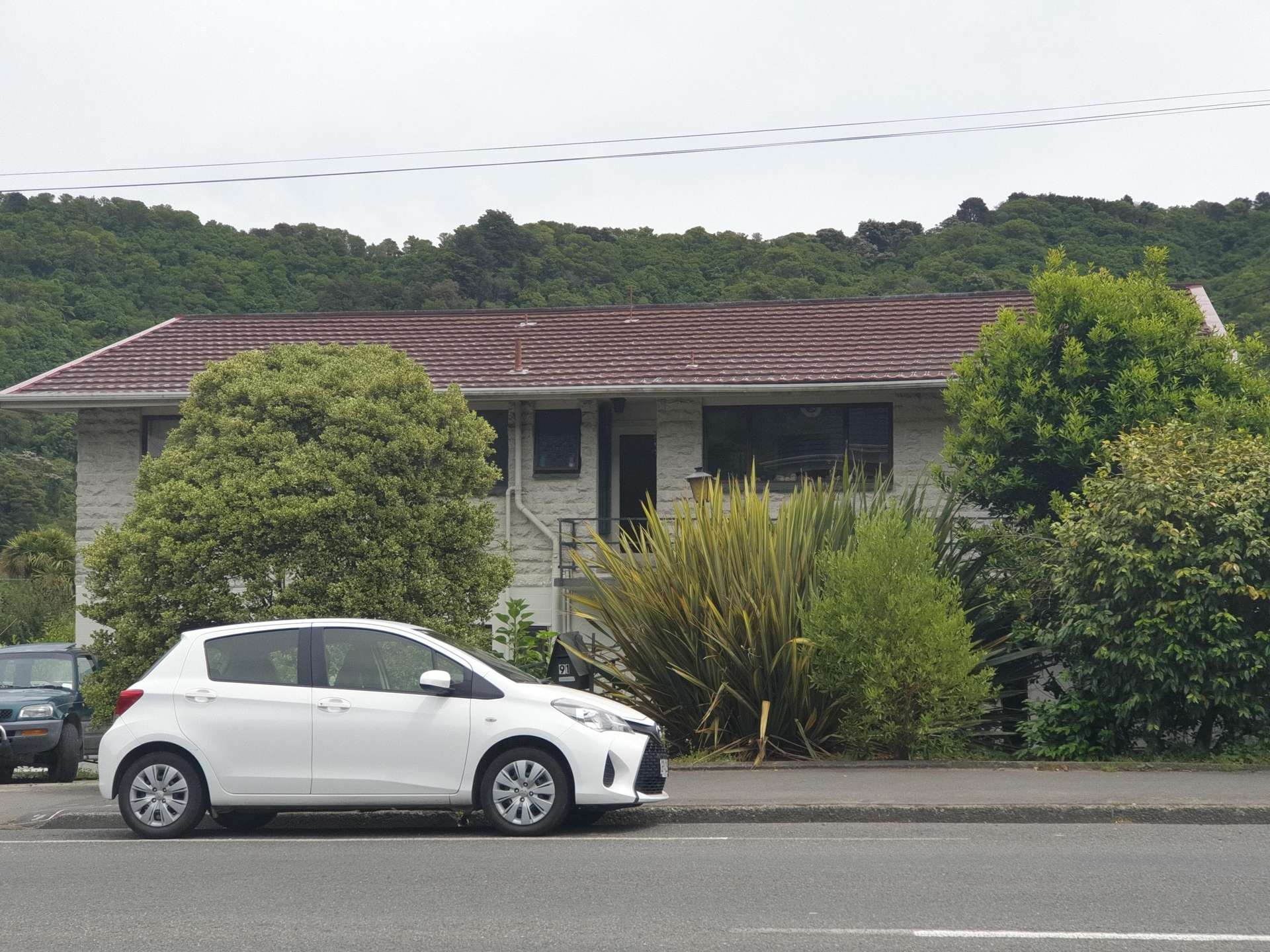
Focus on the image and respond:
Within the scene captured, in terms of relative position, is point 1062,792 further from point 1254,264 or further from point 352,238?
point 352,238

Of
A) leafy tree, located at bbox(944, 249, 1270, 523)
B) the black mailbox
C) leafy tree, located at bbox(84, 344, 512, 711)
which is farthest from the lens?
leafy tree, located at bbox(944, 249, 1270, 523)

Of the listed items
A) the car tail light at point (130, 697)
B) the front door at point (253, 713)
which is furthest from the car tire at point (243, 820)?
the car tail light at point (130, 697)

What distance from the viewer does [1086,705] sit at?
43.1 feet

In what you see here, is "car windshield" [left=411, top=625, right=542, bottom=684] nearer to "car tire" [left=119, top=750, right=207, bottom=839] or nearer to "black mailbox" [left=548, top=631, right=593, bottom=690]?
"car tire" [left=119, top=750, right=207, bottom=839]

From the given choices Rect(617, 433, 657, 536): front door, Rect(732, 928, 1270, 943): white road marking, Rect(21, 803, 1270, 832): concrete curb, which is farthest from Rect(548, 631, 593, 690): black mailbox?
Rect(732, 928, 1270, 943): white road marking

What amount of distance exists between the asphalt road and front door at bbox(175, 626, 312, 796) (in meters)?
0.49

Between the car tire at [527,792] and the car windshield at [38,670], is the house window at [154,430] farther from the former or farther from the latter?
the car tire at [527,792]

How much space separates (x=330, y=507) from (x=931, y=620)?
5554 millimetres

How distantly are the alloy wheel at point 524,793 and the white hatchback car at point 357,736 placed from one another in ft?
0.03

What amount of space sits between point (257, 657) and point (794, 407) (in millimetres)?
11226

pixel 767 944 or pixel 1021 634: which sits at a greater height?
pixel 1021 634

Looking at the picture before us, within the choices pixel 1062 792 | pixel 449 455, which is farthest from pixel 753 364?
pixel 1062 792

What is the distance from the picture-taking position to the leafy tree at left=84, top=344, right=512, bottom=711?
42.5ft

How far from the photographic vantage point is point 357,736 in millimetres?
9812
